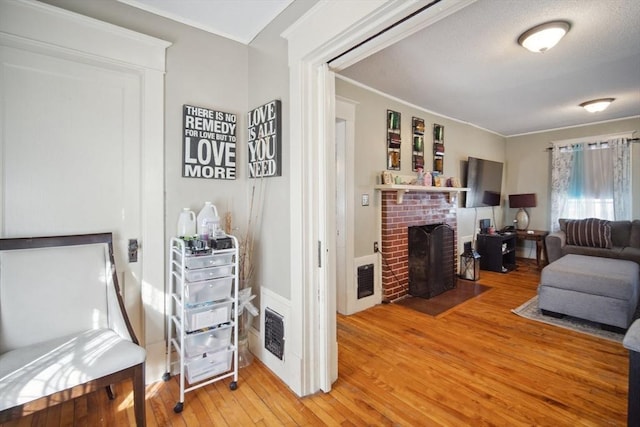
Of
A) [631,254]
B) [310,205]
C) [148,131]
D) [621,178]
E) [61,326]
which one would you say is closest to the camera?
[61,326]

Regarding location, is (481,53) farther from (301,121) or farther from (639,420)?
(639,420)

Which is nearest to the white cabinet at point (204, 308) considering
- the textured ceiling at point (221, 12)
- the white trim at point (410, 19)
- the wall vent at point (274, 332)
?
the wall vent at point (274, 332)

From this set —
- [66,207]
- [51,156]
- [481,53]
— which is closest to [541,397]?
[481,53]

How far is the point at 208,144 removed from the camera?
6.88 ft

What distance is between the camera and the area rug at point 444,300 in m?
3.20

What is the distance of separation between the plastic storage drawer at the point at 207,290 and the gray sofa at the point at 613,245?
16.0 ft

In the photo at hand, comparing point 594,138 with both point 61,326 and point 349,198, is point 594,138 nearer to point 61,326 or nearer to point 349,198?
point 349,198

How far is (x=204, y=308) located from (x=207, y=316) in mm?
52

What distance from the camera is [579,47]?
2365 millimetres

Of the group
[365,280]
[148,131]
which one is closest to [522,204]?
[365,280]

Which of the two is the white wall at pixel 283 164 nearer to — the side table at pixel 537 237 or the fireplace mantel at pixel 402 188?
the fireplace mantel at pixel 402 188

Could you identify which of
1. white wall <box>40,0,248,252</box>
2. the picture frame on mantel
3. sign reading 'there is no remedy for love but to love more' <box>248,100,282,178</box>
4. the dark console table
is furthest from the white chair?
the dark console table

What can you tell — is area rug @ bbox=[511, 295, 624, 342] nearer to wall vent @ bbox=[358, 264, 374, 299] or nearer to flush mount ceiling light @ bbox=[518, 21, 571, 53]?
wall vent @ bbox=[358, 264, 374, 299]

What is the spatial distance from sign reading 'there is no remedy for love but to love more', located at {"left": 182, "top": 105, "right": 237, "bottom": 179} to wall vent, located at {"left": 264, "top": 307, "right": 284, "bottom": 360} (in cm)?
107
